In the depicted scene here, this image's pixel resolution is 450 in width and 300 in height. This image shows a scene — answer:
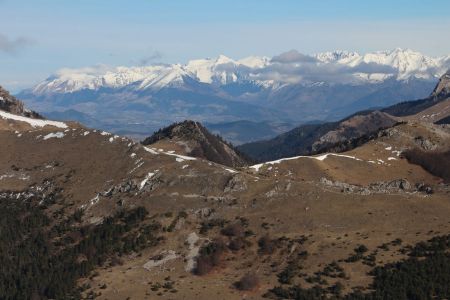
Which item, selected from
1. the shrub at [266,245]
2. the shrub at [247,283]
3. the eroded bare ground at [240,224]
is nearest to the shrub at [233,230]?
the eroded bare ground at [240,224]

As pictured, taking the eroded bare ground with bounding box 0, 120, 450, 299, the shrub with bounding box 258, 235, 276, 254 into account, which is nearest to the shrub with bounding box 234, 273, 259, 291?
the eroded bare ground with bounding box 0, 120, 450, 299

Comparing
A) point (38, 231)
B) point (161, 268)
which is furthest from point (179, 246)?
point (38, 231)

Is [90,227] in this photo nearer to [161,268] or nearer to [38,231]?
[38,231]

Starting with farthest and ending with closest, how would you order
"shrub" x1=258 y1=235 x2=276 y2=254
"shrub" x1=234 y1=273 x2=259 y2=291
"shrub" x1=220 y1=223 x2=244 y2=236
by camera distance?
"shrub" x1=220 y1=223 x2=244 y2=236 < "shrub" x1=258 y1=235 x2=276 y2=254 < "shrub" x1=234 y1=273 x2=259 y2=291

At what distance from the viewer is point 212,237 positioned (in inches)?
5620

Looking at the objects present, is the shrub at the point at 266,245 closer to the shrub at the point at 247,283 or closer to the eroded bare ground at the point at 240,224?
the eroded bare ground at the point at 240,224

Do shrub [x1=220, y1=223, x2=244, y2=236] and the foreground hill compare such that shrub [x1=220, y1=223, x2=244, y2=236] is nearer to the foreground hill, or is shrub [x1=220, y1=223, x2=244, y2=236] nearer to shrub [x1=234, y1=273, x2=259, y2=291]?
the foreground hill

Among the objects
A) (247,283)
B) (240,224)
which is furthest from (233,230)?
(247,283)

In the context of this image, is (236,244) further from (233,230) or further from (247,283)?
(247,283)

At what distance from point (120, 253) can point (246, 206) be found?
107 ft

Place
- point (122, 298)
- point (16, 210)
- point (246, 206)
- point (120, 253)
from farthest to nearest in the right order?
point (16, 210) → point (246, 206) → point (120, 253) → point (122, 298)

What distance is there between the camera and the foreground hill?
4626 inches

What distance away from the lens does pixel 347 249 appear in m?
126

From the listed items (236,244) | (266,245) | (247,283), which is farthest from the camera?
(236,244)
